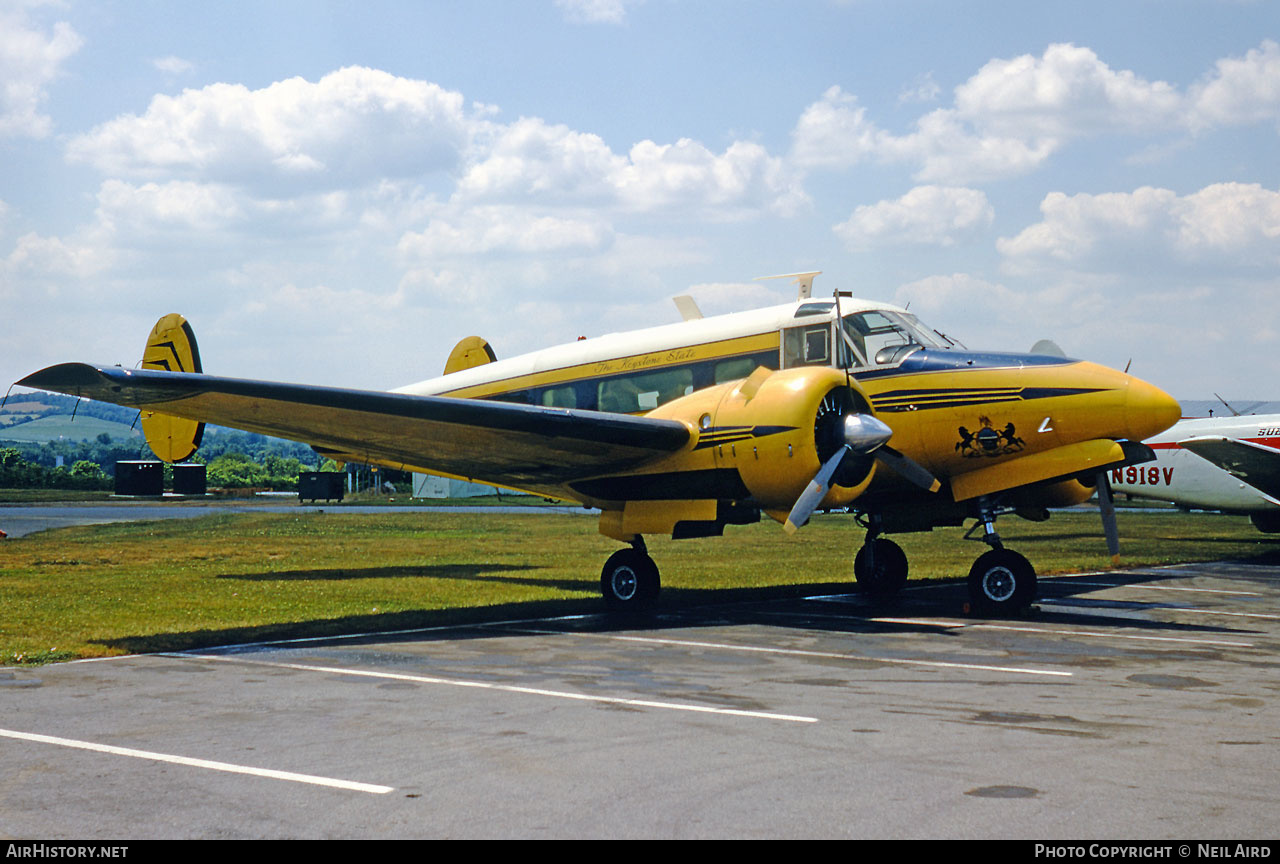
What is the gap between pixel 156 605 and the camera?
15.5m

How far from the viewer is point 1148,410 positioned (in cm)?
1322

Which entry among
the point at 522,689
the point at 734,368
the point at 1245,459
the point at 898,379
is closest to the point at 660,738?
the point at 522,689

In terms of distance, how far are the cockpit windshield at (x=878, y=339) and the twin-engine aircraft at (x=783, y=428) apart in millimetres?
23

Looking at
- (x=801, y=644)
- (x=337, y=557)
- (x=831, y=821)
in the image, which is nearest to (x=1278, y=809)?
(x=831, y=821)

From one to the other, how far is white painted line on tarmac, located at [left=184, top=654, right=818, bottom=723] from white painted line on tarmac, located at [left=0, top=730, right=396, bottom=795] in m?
2.75

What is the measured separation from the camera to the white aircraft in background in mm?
26094

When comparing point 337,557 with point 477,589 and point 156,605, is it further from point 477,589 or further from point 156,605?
point 156,605

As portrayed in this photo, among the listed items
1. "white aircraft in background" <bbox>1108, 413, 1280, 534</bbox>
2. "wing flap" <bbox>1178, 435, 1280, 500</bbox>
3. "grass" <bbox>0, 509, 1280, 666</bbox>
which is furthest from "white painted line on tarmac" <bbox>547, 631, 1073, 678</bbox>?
"white aircraft in background" <bbox>1108, 413, 1280, 534</bbox>

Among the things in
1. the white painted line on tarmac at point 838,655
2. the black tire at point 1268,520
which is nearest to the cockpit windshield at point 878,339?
the white painted line on tarmac at point 838,655

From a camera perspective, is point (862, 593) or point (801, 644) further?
point (862, 593)

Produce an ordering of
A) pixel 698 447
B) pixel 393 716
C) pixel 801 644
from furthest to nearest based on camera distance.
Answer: pixel 698 447 → pixel 801 644 → pixel 393 716

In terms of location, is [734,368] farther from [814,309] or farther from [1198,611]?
[1198,611]

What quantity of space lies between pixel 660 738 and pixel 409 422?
7.39m
